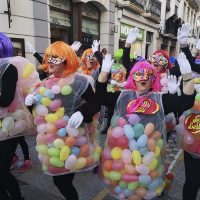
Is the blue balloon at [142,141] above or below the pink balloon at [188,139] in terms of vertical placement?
above

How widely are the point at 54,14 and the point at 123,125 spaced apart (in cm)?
714

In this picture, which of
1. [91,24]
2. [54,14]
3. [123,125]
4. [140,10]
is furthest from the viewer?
[140,10]

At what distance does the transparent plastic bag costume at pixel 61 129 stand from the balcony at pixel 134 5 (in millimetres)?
10466

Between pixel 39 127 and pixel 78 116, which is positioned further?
pixel 39 127

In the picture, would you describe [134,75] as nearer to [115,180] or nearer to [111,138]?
[111,138]

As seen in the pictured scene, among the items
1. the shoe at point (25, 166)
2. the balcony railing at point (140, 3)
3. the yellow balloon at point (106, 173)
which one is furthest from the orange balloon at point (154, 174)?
the balcony railing at point (140, 3)

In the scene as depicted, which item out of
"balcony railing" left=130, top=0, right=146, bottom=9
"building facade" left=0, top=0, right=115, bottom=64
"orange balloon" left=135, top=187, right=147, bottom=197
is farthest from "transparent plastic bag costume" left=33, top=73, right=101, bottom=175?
"balcony railing" left=130, top=0, right=146, bottom=9

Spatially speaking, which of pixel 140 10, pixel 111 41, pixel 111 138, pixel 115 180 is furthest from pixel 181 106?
pixel 140 10

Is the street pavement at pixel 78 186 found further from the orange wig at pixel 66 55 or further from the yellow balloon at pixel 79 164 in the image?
the orange wig at pixel 66 55

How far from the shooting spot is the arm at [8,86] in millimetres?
2391

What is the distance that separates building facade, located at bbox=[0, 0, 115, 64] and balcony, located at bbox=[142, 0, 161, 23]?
5.12m

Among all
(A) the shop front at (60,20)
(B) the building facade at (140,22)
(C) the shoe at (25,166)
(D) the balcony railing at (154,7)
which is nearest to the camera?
(C) the shoe at (25,166)

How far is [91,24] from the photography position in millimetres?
10820

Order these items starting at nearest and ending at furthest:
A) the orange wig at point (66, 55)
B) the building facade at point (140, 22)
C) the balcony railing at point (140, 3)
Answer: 1. the orange wig at point (66, 55)
2. the building facade at point (140, 22)
3. the balcony railing at point (140, 3)
